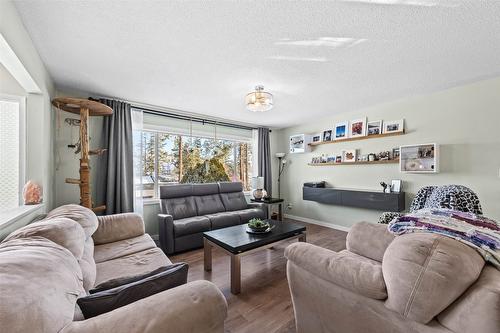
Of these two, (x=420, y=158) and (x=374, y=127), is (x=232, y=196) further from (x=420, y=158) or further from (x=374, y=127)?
(x=420, y=158)

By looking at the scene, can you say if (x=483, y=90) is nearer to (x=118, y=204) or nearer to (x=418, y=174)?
(x=418, y=174)

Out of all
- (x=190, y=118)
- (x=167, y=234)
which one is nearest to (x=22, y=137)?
(x=167, y=234)

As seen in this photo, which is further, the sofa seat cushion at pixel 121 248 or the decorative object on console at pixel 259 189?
the decorative object on console at pixel 259 189

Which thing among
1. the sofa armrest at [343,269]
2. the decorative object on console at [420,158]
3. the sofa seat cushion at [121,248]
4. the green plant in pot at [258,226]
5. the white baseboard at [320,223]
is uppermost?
the decorative object on console at [420,158]

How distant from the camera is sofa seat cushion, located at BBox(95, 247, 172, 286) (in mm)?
1520

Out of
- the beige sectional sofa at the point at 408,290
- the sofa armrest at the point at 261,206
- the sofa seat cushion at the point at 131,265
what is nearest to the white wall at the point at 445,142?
the sofa armrest at the point at 261,206

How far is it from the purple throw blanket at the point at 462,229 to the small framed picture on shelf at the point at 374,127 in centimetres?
247

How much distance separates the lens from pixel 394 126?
342 centimetres

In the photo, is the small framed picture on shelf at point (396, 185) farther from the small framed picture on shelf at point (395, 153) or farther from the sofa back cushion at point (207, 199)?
the sofa back cushion at point (207, 199)

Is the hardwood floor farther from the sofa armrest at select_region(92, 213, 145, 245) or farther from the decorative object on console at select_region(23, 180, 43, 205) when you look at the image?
the decorative object on console at select_region(23, 180, 43, 205)

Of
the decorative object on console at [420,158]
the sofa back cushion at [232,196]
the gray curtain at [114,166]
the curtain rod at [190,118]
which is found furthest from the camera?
the sofa back cushion at [232,196]

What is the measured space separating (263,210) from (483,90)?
3493mm

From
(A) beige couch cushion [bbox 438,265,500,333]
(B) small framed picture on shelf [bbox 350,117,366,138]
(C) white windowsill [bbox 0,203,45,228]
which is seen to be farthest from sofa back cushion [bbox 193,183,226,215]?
(A) beige couch cushion [bbox 438,265,500,333]

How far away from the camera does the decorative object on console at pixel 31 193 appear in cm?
184
